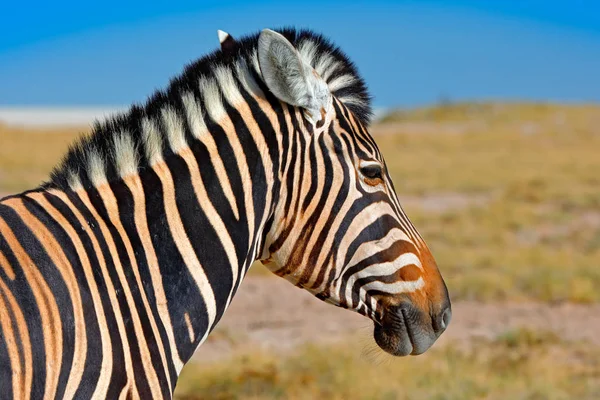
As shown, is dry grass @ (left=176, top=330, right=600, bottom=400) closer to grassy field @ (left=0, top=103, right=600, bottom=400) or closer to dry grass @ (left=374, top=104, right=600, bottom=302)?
grassy field @ (left=0, top=103, right=600, bottom=400)

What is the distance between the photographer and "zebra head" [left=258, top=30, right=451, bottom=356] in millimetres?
2646

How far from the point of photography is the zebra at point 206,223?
7.27ft

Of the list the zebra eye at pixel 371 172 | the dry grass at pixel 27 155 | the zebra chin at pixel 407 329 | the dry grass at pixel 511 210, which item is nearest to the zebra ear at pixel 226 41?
the zebra eye at pixel 371 172

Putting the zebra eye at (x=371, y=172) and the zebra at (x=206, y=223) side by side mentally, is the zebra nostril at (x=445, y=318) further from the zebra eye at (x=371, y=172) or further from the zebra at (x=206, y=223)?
the zebra eye at (x=371, y=172)

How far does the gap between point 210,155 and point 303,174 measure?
32cm

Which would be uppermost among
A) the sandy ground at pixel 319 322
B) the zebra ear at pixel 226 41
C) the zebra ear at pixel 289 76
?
the zebra ear at pixel 226 41

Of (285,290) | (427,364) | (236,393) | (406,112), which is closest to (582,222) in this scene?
(285,290)

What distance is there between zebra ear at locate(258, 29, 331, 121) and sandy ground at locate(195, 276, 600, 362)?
5328 mm

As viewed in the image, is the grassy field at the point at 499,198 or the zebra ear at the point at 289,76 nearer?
the zebra ear at the point at 289,76

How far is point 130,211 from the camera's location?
96.3 inches

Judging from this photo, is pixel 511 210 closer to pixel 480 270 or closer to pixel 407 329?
pixel 480 270

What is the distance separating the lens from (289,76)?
8.35 feet

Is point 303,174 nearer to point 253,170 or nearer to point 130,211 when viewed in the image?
point 253,170

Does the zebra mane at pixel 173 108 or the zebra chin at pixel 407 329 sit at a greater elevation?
the zebra mane at pixel 173 108
